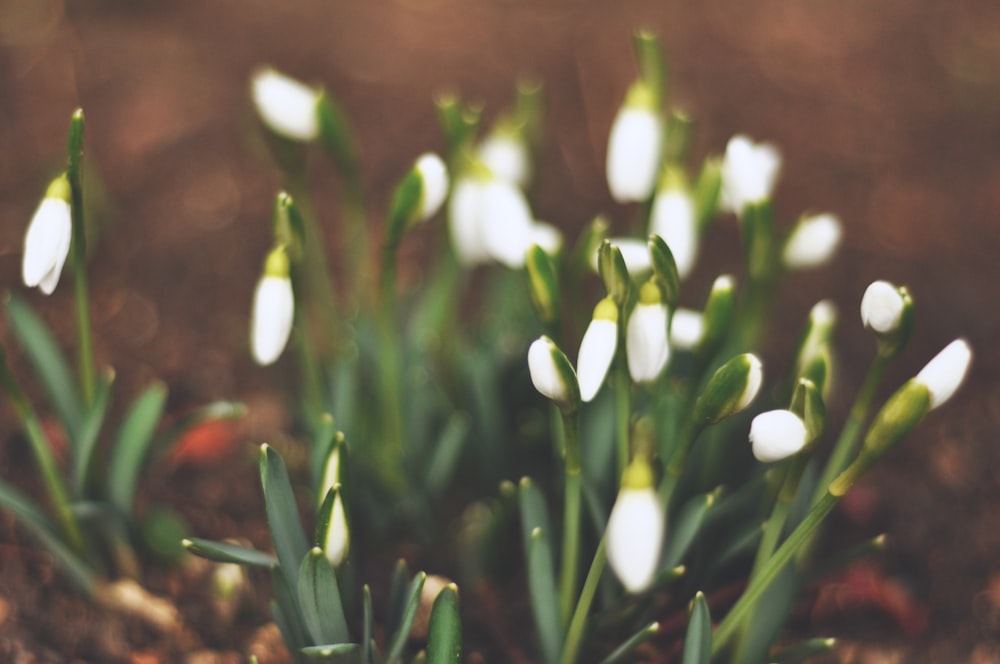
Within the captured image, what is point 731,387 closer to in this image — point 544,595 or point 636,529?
point 636,529

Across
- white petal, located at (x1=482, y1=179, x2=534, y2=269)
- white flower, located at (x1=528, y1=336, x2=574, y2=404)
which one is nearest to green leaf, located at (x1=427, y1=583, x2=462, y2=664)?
white flower, located at (x1=528, y1=336, x2=574, y2=404)

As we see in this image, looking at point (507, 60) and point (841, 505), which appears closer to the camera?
point (841, 505)

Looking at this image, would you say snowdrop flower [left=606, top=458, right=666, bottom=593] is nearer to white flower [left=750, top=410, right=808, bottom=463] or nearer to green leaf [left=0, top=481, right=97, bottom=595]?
white flower [left=750, top=410, right=808, bottom=463]

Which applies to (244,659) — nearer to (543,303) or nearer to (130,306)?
(543,303)

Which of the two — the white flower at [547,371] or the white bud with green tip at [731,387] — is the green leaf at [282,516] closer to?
the white flower at [547,371]

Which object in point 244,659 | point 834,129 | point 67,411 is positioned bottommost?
point 244,659

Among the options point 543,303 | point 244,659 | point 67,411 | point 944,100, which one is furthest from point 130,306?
point 944,100

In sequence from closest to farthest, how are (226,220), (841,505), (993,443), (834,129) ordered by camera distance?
(841,505) → (993,443) → (226,220) → (834,129)
